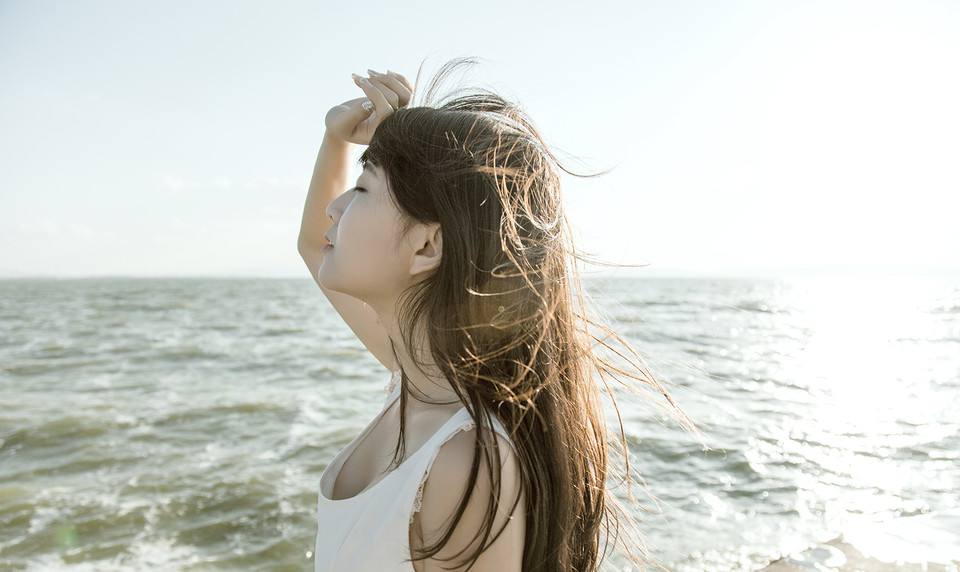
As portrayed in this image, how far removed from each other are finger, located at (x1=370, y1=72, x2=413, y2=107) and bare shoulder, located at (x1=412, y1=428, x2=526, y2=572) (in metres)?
1.02

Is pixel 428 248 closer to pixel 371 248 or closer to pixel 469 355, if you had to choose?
pixel 371 248

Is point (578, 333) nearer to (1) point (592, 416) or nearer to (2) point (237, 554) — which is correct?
(1) point (592, 416)

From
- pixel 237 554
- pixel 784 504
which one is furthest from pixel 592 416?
pixel 784 504

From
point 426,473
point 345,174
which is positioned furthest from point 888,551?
point 345,174

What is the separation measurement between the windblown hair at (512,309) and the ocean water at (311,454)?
1.05 ft

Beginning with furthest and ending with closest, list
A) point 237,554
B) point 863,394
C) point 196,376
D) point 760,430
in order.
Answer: point 196,376, point 863,394, point 760,430, point 237,554

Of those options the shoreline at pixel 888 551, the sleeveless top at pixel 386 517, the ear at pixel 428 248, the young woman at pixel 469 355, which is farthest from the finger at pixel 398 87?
the shoreline at pixel 888 551

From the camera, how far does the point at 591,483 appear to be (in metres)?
1.51

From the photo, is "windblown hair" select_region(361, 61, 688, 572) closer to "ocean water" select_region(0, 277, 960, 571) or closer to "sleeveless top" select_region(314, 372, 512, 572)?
"sleeveless top" select_region(314, 372, 512, 572)

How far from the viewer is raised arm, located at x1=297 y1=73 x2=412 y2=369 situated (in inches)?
72.2

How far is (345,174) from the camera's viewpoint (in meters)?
2.17

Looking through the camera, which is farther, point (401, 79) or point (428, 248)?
point (401, 79)

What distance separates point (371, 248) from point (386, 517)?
61 centimetres

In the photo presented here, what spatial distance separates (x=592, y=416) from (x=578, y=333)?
0.67ft
